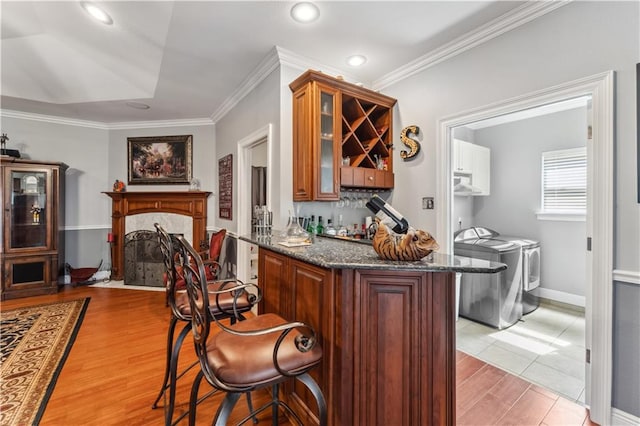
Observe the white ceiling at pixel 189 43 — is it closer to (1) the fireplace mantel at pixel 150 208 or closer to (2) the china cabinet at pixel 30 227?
(2) the china cabinet at pixel 30 227

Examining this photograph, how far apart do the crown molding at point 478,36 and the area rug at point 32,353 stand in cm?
394

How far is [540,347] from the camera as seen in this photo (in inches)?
104

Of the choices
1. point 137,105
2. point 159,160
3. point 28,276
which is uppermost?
point 137,105

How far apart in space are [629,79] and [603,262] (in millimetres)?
1092

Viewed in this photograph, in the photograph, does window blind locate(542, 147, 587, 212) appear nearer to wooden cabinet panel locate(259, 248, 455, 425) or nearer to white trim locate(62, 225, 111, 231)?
wooden cabinet panel locate(259, 248, 455, 425)

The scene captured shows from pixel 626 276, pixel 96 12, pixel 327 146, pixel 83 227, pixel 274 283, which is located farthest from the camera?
pixel 83 227

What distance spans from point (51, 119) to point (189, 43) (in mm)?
3652

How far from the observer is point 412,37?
2.42 m

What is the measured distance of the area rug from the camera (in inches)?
71.1

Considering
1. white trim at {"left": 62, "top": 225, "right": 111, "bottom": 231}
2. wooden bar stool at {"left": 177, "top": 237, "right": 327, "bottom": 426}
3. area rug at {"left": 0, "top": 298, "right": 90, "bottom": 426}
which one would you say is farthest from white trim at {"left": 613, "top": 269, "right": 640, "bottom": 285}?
white trim at {"left": 62, "top": 225, "right": 111, "bottom": 231}

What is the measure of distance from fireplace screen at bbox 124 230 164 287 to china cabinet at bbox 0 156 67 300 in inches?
34.3

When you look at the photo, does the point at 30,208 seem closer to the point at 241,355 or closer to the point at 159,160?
the point at 159,160

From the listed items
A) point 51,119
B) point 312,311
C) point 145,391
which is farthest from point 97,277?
point 312,311

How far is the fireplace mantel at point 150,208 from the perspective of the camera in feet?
15.2
